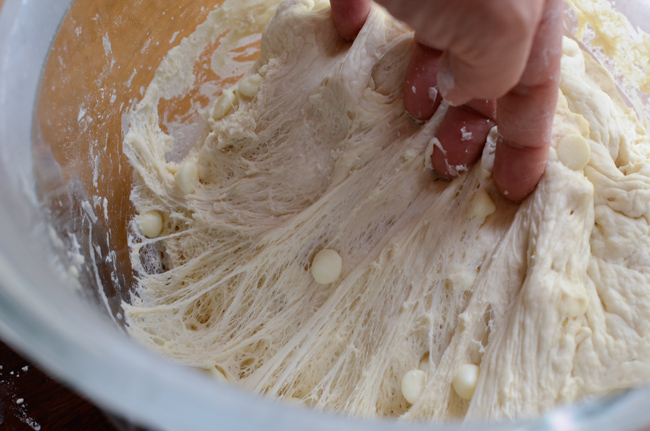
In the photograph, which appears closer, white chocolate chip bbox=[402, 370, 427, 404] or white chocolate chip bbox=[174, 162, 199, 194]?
white chocolate chip bbox=[402, 370, 427, 404]

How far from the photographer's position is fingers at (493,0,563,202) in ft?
1.89

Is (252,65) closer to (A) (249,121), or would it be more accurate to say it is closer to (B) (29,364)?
(A) (249,121)

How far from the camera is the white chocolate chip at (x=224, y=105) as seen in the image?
992 millimetres

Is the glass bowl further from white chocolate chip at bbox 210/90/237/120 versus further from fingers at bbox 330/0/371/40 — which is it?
fingers at bbox 330/0/371/40

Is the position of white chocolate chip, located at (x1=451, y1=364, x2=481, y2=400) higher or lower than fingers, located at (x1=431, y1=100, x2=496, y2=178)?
lower

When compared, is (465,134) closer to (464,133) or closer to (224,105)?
(464,133)

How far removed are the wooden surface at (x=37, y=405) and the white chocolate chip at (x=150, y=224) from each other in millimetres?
290

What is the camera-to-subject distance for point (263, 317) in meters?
0.87

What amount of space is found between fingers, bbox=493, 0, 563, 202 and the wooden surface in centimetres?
69

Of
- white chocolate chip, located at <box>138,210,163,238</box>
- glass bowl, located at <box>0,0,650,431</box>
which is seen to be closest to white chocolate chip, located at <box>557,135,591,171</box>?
glass bowl, located at <box>0,0,650,431</box>

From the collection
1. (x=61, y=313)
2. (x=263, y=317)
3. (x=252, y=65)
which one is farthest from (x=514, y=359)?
(x=252, y=65)

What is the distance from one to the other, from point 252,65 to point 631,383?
0.93 meters

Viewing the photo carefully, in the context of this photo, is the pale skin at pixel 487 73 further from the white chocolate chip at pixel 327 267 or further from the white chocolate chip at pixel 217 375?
the white chocolate chip at pixel 217 375

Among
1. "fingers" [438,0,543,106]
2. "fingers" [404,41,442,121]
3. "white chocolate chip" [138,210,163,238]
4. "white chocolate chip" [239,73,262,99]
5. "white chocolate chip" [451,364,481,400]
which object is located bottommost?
"white chocolate chip" [138,210,163,238]
